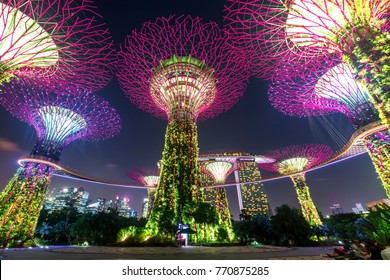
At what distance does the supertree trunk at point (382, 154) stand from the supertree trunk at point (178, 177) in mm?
13635

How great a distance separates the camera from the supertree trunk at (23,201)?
18875 mm

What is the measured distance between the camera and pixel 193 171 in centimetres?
1741

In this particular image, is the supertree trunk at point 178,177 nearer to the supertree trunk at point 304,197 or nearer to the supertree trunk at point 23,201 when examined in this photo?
the supertree trunk at point 23,201

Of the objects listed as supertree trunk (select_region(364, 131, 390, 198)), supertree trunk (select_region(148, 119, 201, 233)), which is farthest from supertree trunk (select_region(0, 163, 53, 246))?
supertree trunk (select_region(364, 131, 390, 198))

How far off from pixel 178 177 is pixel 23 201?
54.3 feet

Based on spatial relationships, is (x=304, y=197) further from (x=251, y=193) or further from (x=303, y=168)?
(x=251, y=193)

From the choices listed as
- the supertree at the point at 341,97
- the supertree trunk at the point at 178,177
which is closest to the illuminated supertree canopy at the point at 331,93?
the supertree at the point at 341,97

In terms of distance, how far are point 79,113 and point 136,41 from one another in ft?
44.5

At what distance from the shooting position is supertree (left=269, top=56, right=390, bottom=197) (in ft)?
47.9

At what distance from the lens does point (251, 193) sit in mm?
58000

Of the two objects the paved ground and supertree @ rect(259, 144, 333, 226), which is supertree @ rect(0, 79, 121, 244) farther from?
supertree @ rect(259, 144, 333, 226)

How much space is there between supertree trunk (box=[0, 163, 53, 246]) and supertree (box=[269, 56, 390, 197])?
25.8 metres
